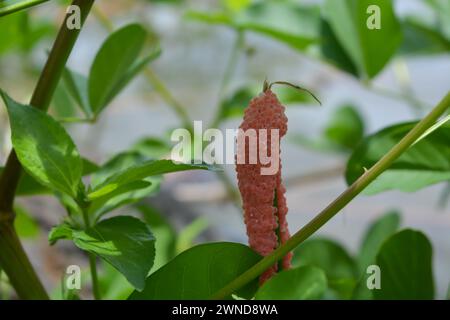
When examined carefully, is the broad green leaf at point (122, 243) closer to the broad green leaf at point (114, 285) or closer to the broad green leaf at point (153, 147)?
the broad green leaf at point (114, 285)

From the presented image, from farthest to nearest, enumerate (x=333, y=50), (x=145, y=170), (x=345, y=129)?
(x=345, y=129)
(x=333, y=50)
(x=145, y=170)

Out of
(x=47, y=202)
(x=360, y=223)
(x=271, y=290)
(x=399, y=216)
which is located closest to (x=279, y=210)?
(x=271, y=290)

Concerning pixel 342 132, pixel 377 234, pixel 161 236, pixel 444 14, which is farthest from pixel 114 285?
pixel 342 132

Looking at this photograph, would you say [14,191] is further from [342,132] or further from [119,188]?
Result: [342,132]

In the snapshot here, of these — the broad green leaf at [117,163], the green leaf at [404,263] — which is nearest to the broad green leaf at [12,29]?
the broad green leaf at [117,163]

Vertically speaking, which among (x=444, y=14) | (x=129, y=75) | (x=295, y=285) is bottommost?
(x=295, y=285)

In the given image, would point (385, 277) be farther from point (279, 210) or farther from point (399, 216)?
point (399, 216)
